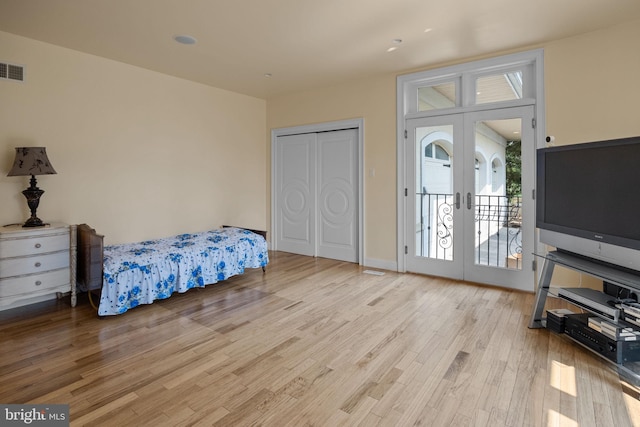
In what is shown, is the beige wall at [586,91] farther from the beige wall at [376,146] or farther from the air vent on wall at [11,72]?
the air vent on wall at [11,72]

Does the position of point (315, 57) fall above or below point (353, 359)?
above

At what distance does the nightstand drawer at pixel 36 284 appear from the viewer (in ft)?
10.1

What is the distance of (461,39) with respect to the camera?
357 cm

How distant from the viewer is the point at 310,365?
7.75 feet

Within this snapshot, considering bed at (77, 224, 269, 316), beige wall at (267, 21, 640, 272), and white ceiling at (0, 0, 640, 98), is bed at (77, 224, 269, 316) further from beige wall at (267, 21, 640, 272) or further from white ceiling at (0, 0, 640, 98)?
beige wall at (267, 21, 640, 272)

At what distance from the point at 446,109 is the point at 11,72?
4.68m

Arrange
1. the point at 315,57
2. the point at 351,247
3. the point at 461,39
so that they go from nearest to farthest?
the point at 461,39 → the point at 315,57 → the point at 351,247

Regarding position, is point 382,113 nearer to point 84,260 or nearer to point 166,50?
point 166,50

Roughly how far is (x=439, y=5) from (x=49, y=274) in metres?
4.24

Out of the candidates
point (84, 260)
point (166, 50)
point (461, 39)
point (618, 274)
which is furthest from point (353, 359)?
point (166, 50)

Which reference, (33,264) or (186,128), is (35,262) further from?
(186,128)

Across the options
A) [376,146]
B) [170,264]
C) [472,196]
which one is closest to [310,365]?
[170,264]

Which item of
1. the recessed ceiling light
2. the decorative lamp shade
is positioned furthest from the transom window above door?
the decorative lamp shade

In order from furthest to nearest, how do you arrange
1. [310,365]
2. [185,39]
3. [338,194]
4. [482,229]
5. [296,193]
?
[296,193]
[338,194]
[482,229]
[185,39]
[310,365]
